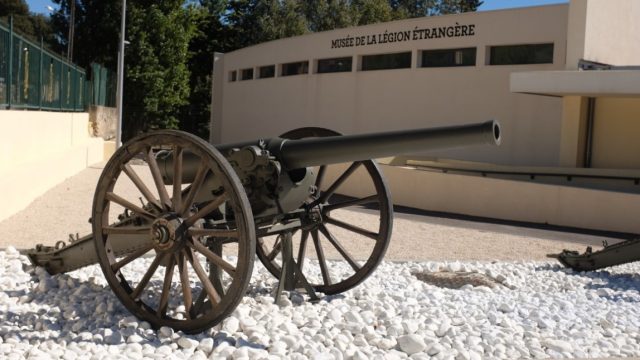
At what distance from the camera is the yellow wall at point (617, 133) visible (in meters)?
19.5

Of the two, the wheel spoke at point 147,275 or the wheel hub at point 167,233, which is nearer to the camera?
the wheel hub at point 167,233

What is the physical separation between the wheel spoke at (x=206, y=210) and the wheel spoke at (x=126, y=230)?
34 cm

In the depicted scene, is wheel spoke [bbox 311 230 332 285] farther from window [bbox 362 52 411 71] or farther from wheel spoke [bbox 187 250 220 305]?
window [bbox 362 52 411 71]

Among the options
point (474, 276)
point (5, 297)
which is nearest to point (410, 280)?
point (474, 276)

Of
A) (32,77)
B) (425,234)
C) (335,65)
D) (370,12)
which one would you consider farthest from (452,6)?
(425,234)

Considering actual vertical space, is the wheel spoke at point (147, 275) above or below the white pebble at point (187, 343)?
above

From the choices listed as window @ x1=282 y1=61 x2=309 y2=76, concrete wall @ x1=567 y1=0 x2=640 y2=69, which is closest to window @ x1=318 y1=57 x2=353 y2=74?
window @ x1=282 y1=61 x2=309 y2=76

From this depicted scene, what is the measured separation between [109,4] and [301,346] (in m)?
38.3

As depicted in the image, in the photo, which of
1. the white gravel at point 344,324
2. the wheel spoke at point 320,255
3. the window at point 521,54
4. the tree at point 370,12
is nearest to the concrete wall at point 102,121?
the window at point 521,54

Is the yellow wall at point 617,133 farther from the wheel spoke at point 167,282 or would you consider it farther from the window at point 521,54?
the wheel spoke at point 167,282

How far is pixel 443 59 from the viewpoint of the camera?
966 inches

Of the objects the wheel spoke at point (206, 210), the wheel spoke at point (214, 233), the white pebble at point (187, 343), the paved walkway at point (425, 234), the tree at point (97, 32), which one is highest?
the tree at point (97, 32)

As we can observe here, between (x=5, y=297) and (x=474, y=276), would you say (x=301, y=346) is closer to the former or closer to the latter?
(x=5, y=297)

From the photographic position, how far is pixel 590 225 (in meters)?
14.4
